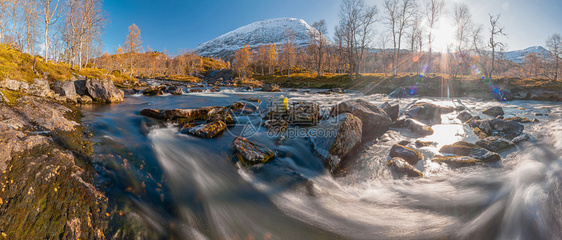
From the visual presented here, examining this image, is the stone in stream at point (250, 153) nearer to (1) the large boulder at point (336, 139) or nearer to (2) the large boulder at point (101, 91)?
(1) the large boulder at point (336, 139)

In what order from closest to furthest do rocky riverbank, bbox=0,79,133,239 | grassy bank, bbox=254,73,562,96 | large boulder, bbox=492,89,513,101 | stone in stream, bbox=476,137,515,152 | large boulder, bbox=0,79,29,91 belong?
rocky riverbank, bbox=0,79,133,239, stone in stream, bbox=476,137,515,152, large boulder, bbox=0,79,29,91, large boulder, bbox=492,89,513,101, grassy bank, bbox=254,73,562,96

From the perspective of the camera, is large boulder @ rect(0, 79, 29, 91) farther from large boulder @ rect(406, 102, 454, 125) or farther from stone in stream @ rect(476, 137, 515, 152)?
large boulder @ rect(406, 102, 454, 125)

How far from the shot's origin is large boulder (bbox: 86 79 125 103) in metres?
11.7

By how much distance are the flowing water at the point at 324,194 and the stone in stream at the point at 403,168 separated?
18 cm

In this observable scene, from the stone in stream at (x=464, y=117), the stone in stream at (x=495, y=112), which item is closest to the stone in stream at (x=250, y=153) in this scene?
the stone in stream at (x=464, y=117)

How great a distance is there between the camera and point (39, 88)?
8.26m

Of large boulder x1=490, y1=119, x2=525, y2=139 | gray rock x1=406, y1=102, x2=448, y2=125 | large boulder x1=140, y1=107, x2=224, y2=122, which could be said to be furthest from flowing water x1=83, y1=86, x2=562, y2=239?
gray rock x1=406, y1=102, x2=448, y2=125

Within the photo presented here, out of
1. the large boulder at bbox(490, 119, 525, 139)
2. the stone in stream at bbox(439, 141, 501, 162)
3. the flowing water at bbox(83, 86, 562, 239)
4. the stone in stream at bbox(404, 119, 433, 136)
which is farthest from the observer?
the stone in stream at bbox(404, 119, 433, 136)

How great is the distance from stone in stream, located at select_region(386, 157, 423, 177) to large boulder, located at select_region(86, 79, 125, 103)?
1546cm

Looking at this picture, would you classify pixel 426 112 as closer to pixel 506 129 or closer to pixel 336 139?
pixel 506 129

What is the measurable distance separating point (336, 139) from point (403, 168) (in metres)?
1.72

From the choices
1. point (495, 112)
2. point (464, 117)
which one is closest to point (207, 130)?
point (464, 117)

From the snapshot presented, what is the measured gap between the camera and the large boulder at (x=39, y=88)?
7927 millimetres

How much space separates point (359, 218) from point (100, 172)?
181 inches
